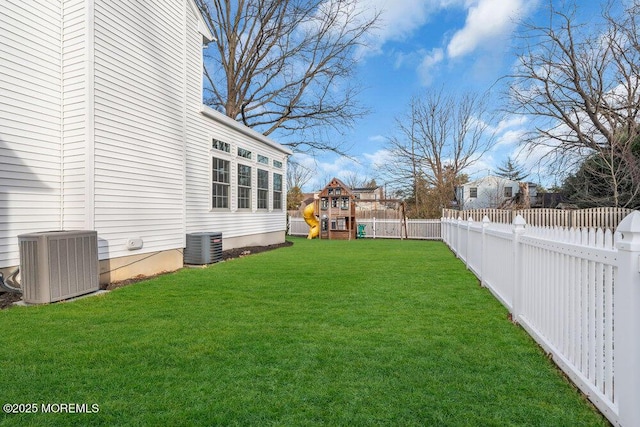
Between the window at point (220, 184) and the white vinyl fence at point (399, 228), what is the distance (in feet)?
34.3

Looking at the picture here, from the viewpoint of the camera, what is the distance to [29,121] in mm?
5168

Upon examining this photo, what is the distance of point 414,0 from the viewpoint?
1214 centimetres

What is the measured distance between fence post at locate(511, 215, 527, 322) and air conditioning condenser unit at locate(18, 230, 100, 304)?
5.57 metres

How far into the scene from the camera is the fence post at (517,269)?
3714 mm

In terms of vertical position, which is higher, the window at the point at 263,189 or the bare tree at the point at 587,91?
the bare tree at the point at 587,91

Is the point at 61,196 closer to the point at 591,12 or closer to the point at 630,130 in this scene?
the point at 630,130

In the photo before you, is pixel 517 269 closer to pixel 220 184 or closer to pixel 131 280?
pixel 131 280

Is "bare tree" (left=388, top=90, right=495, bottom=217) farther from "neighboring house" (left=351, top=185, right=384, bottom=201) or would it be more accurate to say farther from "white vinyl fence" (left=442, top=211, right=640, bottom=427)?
"white vinyl fence" (left=442, top=211, right=640, bottom=427)

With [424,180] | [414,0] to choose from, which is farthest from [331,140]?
[424,180]

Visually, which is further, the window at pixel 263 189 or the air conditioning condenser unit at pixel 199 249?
the window at pixel 263 189

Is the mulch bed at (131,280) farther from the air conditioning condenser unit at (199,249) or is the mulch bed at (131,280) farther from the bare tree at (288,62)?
the bare tree at (288,62)

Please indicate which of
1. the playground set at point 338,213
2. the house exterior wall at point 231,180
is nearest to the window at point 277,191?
the house exterior wall at point 231,180

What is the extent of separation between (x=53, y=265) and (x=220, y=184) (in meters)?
5.46

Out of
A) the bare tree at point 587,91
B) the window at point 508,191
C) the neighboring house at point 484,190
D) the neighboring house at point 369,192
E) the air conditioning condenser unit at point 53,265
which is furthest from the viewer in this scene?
the neighboring house at point 369,192
